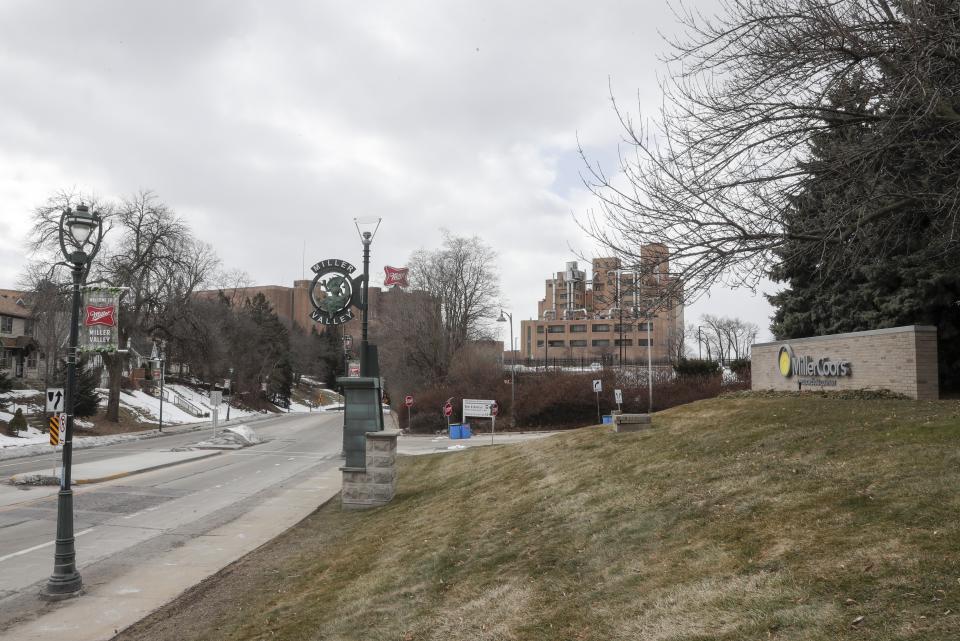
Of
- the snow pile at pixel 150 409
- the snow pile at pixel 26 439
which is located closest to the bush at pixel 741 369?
the snow pile at pixel 26 439

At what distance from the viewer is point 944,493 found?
6957 millimetres

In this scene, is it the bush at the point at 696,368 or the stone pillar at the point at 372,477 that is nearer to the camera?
the stone pillar at the point at 372,477

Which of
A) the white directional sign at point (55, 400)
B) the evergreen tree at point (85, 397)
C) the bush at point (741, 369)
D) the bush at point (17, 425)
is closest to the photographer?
the white directional sign at point (55, 400)

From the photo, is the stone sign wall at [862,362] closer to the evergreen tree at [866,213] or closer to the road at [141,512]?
the evergreen tree at [866,213]

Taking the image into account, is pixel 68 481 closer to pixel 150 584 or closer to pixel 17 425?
pixel 150 584

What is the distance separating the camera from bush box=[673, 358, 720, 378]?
51.9m

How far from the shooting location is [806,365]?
21734 mm

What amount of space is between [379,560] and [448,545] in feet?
3.34

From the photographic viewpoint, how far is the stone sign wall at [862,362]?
17203mm

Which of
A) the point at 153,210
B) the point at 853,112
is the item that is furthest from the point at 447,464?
the point at 153,210

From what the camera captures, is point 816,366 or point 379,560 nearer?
point 379,560

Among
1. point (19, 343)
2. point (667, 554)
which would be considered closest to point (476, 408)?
point (667, 554)

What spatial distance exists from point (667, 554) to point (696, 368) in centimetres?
4693

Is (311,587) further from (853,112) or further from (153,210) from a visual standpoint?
(153,210)
